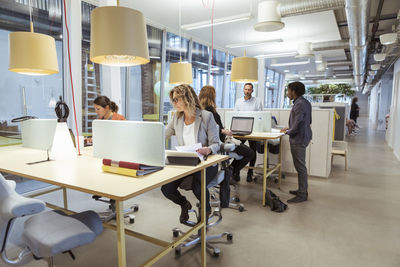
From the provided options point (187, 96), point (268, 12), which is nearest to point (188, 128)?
point (187, 96)

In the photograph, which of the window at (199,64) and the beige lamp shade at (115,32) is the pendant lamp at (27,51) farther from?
the window at (199,64)

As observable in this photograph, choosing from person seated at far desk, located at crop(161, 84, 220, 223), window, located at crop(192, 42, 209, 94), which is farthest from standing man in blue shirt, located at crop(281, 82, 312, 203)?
window, located at crop(192, 42, 209, 94)

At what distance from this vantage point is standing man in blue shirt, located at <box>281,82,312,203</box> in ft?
11.1

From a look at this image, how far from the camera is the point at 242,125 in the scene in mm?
3818

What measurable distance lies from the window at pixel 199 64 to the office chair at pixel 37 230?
6.36 m

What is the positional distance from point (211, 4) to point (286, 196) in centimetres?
367

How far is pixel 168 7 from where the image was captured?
5188 millimetres

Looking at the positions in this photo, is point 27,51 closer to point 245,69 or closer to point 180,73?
point 180,73

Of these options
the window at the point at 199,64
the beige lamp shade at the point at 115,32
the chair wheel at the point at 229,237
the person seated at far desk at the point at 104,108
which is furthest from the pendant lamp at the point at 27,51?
the window at the point at 199,64

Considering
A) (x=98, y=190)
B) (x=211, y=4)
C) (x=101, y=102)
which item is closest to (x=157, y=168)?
(x=98, y=190)

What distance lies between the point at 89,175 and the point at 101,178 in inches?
4.5

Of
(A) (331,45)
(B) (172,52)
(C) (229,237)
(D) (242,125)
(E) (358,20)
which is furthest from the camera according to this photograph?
(A) (331,45)

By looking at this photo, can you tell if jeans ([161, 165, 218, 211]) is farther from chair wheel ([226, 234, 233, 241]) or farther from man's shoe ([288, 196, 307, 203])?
man's shoe ([288, 196, 307, 203])

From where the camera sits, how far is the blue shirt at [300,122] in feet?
11.1
